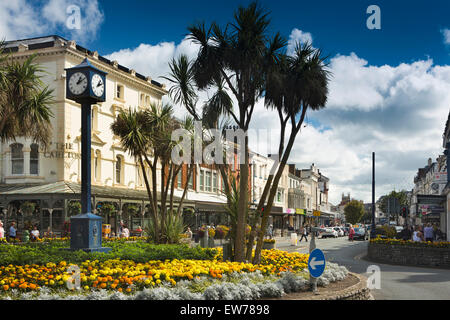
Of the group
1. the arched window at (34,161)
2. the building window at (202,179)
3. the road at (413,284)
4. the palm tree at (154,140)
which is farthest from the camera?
the building window at (202,179)

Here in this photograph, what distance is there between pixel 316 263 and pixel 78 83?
8.86 metres

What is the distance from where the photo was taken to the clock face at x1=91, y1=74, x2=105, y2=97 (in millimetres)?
14312

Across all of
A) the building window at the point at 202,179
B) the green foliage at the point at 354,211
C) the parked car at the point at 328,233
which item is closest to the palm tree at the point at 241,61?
the building window at the point at 202,179

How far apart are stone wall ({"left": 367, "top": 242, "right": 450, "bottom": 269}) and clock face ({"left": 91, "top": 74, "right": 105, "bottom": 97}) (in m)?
14.3

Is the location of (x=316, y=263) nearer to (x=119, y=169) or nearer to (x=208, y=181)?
(x=119, y=169)

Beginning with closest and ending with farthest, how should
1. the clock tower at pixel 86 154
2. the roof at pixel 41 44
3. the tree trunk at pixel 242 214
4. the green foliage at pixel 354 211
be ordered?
the tree trunk at pixel 242 214 → the clock tower at pixel 86 154 → the roof at pixel 41 44 → the green foliage at pixel 354 211

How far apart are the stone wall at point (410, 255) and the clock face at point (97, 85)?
14271 millimetres

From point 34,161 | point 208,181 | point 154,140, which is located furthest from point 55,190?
point 208,181

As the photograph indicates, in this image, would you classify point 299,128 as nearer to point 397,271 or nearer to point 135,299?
point 135,299

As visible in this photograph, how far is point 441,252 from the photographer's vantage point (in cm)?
1966

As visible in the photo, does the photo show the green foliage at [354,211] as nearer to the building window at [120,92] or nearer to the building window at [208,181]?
the building window at [208,181]

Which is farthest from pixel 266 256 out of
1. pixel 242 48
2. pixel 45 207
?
pixel 45 207

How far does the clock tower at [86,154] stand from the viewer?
13352 mm

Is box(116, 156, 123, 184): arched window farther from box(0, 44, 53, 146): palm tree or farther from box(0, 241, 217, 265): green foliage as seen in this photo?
box(0, 241, 217, 265): green foliage
